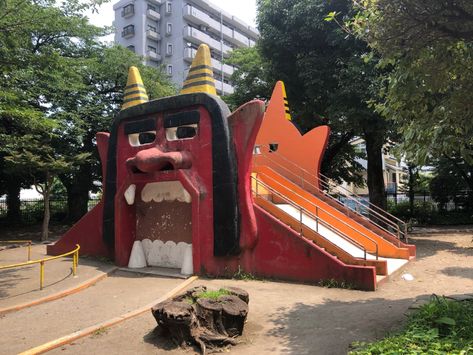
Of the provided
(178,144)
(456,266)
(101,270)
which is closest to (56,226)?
(101,270)

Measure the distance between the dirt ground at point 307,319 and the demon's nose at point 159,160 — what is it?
2.94 m

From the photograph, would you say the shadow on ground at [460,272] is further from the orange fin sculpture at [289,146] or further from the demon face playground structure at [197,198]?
the orange fin sculpture at [289,146]

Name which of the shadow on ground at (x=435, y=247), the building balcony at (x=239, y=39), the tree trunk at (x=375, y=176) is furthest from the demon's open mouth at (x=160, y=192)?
the building balcony at (x=239, y=39)

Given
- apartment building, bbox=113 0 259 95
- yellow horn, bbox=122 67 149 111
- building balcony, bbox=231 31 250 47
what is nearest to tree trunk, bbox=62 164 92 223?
yellow horn, bbox=122 67 149 111

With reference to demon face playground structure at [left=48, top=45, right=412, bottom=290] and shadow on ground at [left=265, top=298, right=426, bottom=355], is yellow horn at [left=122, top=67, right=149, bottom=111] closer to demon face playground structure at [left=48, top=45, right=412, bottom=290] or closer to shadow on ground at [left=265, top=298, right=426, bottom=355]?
demon face playground structure at [left=48, top=45, right=412, bottom=290]

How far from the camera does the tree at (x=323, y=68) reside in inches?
605

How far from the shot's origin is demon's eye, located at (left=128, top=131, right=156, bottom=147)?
11992 mm

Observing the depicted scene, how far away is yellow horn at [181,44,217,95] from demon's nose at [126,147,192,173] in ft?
5.78

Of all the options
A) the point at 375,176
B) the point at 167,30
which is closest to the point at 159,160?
the point at 375,176

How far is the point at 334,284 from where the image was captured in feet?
29.7

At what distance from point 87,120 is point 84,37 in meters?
4.85

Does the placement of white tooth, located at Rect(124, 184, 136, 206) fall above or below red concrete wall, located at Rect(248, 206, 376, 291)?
above

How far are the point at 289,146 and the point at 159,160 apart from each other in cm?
557

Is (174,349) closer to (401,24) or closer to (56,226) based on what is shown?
(401,24)
